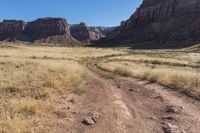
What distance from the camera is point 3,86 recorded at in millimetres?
15055

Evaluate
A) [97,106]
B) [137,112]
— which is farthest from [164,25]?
[137,112]

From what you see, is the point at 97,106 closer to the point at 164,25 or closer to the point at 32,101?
the point at 32,101

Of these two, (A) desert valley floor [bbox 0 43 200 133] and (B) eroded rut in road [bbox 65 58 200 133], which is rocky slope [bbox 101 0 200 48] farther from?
(B) eroded rut in road [bbox 65 58 200 133]

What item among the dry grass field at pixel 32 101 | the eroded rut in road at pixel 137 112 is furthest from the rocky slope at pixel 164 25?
the eroded rut in road at pixel 137 112

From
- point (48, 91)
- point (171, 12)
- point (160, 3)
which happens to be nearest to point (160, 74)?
point (48, 91)

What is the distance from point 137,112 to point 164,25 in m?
139

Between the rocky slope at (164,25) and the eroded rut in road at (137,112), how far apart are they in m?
88.1

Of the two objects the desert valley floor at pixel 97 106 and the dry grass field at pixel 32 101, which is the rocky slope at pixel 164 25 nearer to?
the desert valley floor at pixel 97 106

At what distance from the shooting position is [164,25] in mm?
146250

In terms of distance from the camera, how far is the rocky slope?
114 meters

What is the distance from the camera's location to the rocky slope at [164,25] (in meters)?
114

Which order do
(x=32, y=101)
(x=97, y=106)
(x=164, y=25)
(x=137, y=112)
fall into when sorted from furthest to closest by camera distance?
(x=164, y=25) → (x=97, y=106) → (x=32, y=101) → (x=137, y=112)

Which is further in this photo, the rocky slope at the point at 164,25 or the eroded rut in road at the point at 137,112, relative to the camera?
the rocky slope at the point at 164,25

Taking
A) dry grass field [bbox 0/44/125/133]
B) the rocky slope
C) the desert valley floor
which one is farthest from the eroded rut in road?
the rocky slope
